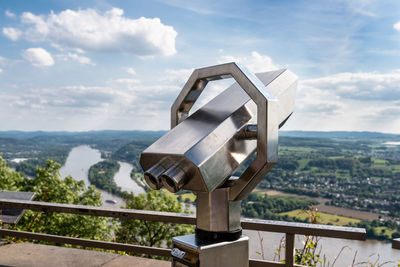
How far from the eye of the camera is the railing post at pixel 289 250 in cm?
233

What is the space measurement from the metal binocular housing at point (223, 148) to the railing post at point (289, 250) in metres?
1.00

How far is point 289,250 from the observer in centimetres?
236

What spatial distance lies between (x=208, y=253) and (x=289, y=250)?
47.2 inches

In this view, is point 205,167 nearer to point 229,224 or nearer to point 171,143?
point 171,143

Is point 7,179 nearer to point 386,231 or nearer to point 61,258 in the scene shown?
point 61,258

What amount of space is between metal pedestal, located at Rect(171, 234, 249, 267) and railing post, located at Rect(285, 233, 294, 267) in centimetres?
94

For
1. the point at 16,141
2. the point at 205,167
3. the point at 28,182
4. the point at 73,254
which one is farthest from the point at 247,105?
the point at 16,141

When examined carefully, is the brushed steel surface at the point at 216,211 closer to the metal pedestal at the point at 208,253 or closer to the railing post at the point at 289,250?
the metal pedestal at the point at 208,253

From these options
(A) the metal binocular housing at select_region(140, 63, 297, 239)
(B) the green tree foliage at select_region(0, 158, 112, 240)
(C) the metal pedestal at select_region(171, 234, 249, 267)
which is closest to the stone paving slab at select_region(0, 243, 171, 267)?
(C) the metal pedestal at select_region(171, 234, 249, 267)

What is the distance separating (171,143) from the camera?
133 centimetres

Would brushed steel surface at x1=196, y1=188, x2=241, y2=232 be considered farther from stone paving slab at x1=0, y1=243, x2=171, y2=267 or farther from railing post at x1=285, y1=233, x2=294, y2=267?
stone paving slab at x1=0, y1=243, x2=171, y2=267

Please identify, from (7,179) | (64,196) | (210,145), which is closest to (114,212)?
(210,145)

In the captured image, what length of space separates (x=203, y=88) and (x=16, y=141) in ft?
267

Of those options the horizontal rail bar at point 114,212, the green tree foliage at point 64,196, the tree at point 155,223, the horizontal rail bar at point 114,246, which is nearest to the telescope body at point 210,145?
the horizontal rail bar at point 114,212
